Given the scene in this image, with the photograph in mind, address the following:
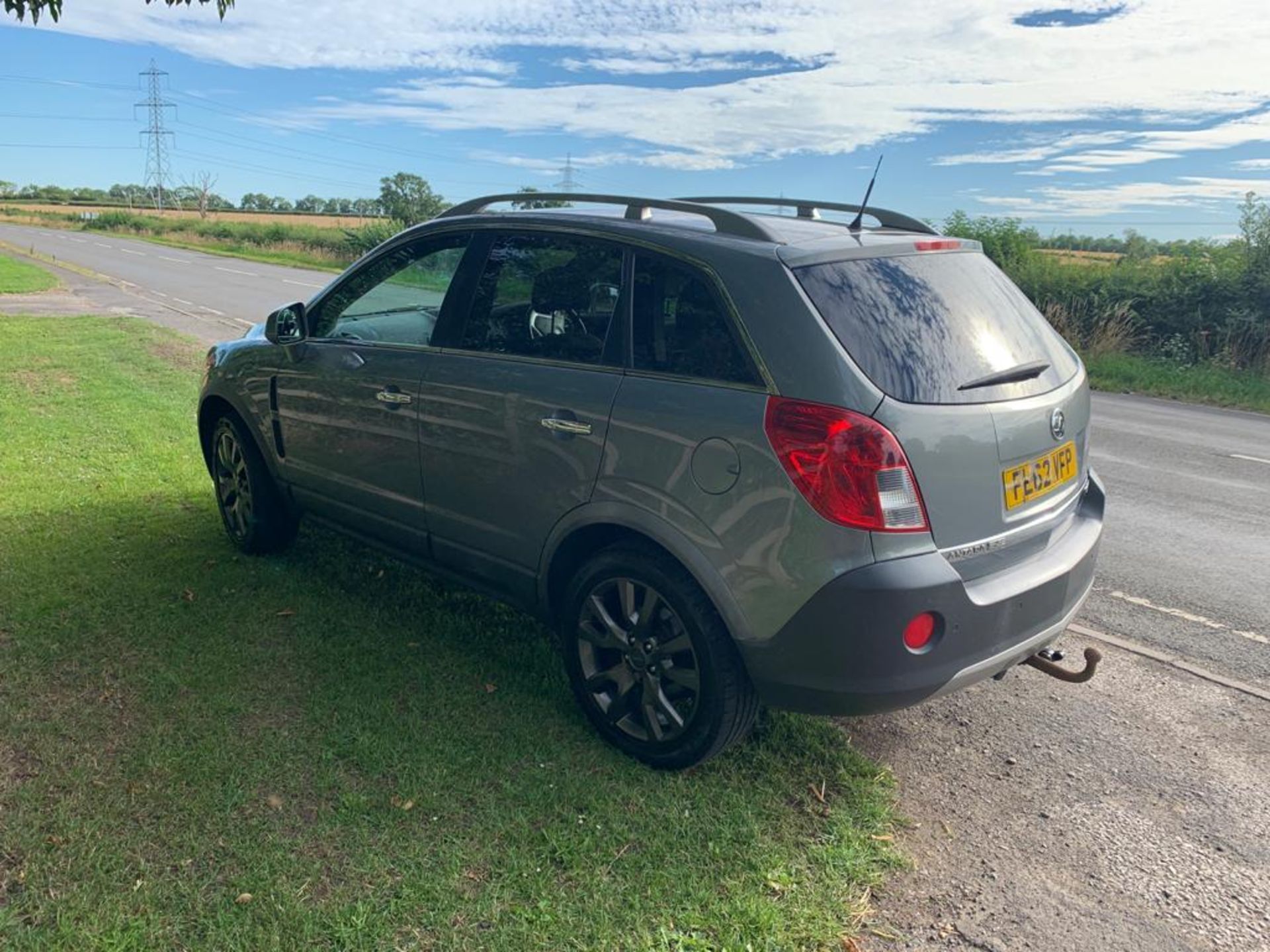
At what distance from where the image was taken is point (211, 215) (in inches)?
3137

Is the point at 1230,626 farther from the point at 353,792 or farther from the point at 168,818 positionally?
the point at 168,818

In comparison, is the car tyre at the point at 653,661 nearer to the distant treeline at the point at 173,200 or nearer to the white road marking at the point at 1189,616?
the white road marking at the point at 1189,616

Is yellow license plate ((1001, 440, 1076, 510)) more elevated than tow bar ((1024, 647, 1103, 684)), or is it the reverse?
yellow license plate ((1001, 440, 1076, 510))

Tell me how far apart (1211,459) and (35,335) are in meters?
14.0

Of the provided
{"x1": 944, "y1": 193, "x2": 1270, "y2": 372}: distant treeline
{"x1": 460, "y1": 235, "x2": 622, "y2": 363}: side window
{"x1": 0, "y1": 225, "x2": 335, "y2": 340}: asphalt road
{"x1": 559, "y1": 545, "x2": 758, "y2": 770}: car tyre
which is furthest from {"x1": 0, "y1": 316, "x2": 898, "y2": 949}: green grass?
{"x1": 944, "y1": 193, "x2": 1270, "y2": 372}: distant treeline

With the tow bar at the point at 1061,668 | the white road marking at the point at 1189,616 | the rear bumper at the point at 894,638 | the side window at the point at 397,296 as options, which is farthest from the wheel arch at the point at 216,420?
the white road marking at the point at 1189,616

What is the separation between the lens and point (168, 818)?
9.30 feet

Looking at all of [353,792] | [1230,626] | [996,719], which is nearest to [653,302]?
[353,792]

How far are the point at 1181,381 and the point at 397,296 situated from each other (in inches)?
547

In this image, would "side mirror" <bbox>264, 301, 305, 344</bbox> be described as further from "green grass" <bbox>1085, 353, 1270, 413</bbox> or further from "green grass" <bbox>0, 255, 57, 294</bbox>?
"green grass" <bbox>0, 255, 57, 294</bbox>

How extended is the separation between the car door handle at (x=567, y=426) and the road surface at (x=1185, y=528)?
Answer: 2.93m

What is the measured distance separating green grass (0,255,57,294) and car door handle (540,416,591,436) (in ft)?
64.3

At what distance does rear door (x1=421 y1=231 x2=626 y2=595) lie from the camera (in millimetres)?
3250

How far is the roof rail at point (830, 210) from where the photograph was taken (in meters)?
3.79
